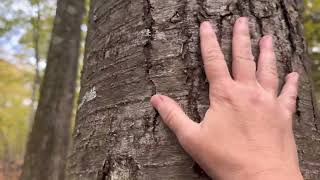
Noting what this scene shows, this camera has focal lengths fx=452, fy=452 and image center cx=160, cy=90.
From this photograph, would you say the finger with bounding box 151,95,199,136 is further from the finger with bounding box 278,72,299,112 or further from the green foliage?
the green foliage

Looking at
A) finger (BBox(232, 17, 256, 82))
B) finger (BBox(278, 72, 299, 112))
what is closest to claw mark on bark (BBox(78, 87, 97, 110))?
finger (BBox(232, 17, 256, 82))

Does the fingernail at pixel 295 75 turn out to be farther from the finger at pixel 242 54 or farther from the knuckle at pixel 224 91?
the knuckle at pixel 224 91

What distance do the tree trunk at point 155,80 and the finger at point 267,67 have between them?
0.10ft

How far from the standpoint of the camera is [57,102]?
648cm

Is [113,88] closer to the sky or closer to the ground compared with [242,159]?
closer to the sky

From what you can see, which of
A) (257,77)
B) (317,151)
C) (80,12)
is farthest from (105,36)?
(80,12)

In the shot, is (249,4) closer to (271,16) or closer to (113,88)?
(271,16)

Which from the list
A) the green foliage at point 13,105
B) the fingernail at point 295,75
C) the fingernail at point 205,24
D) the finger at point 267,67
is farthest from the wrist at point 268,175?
the green foliage at point 13,105

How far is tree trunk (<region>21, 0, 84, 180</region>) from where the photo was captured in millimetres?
6176

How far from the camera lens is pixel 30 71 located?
57.3ft

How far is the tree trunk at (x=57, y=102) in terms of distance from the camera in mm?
6176

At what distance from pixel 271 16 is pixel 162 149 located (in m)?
0.58

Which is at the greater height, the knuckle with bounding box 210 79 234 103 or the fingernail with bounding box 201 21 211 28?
the fingernail with bounding box 201 21 211 28

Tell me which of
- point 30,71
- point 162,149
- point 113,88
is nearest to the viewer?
point 162,149
